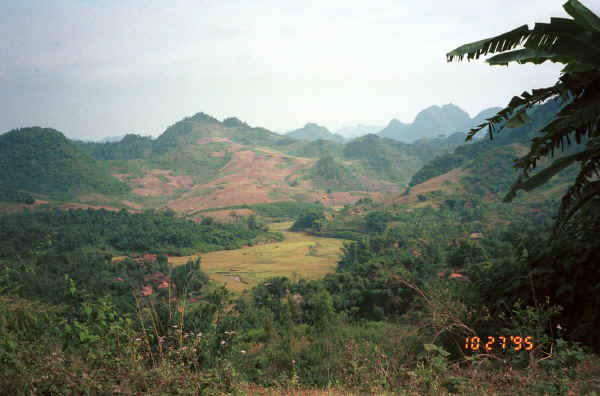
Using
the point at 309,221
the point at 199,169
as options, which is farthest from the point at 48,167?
the point at 309,221

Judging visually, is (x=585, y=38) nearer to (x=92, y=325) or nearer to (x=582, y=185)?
(x=582, y=185)

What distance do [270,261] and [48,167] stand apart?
5627cm

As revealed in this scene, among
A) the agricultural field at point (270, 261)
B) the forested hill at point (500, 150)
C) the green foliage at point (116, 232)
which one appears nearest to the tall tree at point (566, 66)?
the agricultural field at point (270, 261)

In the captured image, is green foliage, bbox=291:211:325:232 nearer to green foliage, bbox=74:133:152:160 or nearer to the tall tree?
the tall tree

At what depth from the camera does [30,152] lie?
65.5 m

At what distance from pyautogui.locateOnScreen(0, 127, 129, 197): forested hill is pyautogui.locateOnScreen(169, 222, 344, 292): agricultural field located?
4139 cm

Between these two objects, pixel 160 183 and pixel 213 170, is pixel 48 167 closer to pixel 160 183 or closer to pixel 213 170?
pixel 160 183

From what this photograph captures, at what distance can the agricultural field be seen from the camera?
88.5ft

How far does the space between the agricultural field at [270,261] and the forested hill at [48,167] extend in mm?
41392

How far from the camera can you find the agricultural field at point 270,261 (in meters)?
27.0

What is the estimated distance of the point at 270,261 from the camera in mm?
32938
